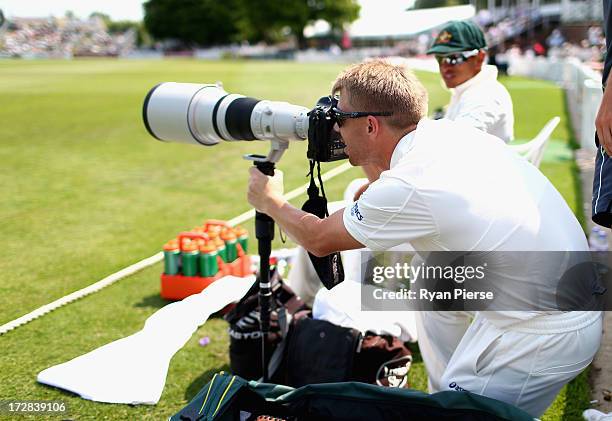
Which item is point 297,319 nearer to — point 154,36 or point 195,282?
point 195,282

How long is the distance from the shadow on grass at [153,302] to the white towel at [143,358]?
99 cm

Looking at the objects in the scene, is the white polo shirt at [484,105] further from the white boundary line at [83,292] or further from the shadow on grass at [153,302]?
the shadow on grass at [153,302]

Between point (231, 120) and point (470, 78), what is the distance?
7.58ft

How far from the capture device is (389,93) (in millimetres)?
2350

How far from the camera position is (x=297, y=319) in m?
3.37

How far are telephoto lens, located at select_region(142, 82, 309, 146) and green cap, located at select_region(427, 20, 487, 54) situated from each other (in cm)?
205

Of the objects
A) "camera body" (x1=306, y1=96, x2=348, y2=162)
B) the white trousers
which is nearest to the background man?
the white trousers

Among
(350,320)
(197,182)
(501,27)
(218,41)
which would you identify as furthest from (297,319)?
(218,41)

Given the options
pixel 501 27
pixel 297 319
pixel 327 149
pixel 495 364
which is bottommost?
pixel 297 319

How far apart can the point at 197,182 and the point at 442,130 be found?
630cm

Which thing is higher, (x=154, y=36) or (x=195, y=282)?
(x=154, y=36)

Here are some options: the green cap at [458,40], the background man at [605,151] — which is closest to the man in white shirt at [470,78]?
the green cap at [458,40]

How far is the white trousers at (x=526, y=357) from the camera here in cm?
229

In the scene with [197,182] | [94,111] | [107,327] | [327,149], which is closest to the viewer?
[327,149]
